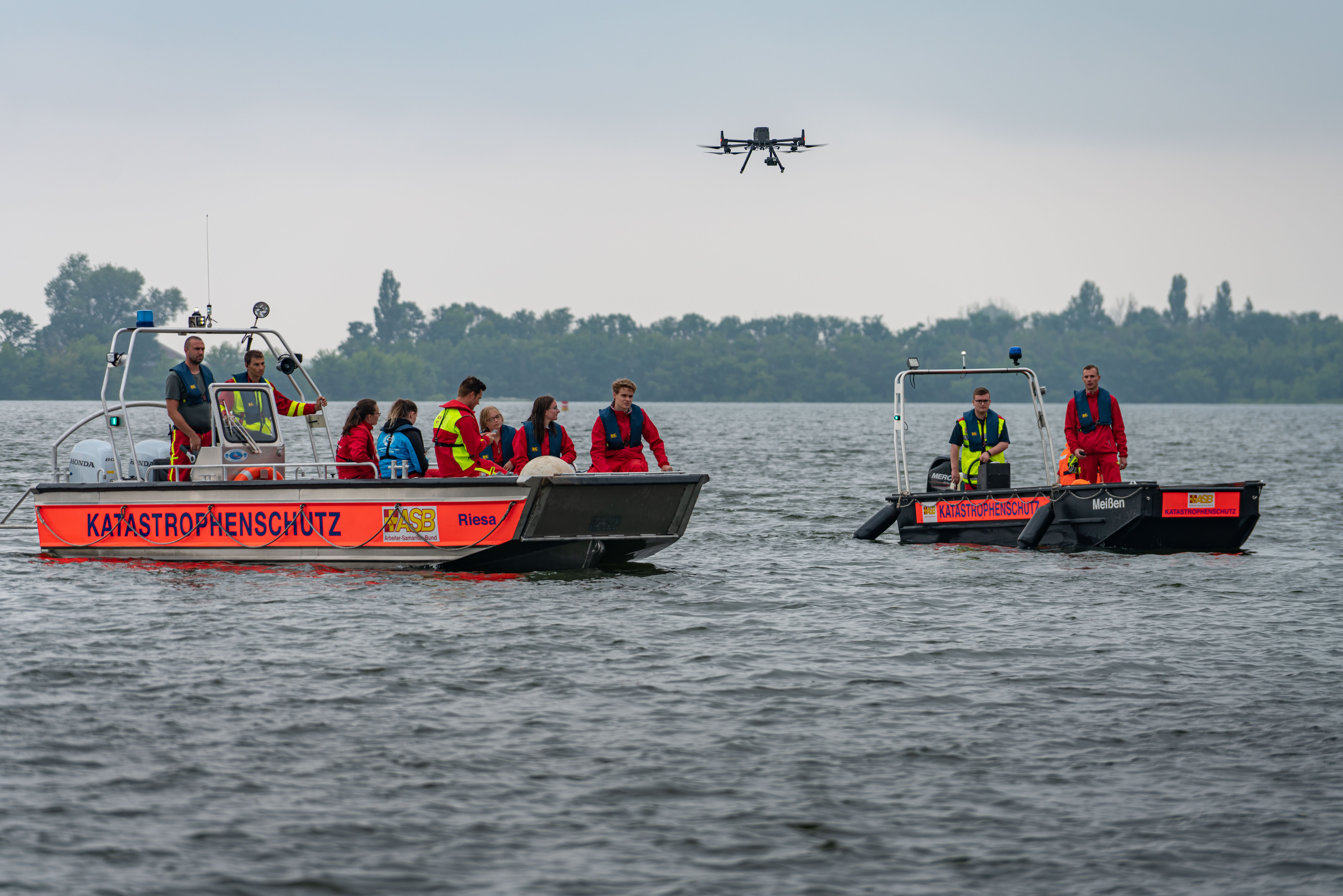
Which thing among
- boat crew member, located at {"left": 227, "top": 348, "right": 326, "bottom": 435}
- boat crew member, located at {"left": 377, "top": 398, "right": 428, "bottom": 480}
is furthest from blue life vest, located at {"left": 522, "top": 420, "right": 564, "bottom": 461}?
boat crew member, located at {"left": 227, "top": 348, "right": 326, "bottom": 435}

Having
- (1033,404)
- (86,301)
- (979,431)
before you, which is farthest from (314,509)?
(86,301)

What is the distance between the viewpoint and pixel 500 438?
13.1m

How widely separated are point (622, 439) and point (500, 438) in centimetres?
109

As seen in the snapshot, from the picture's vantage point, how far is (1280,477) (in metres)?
35.2

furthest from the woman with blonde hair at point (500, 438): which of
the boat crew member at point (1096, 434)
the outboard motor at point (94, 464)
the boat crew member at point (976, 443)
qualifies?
the boat crew member at point (1096, 434)

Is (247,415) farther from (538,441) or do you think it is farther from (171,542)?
(538,441)

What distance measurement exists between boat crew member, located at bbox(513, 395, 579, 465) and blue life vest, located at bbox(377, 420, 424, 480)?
88 cm

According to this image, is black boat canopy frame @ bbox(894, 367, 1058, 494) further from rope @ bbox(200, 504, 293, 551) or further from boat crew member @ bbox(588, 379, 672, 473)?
rope @ bbox(200, 504, 293, 551)

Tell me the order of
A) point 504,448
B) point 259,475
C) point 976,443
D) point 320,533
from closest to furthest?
point 320,533 → point 259,475 → point 504,448 → point 976,443

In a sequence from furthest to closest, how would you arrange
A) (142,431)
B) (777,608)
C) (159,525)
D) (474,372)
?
(474,372) → (142,431) → (159,525) → (777,608)

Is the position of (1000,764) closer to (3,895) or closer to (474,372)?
(3,895)

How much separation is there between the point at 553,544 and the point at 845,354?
18660 cm

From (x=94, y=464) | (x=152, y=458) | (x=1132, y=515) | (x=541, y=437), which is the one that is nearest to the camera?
(x=541, y=437)

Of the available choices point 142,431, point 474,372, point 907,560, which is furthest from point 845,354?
point 907,560
